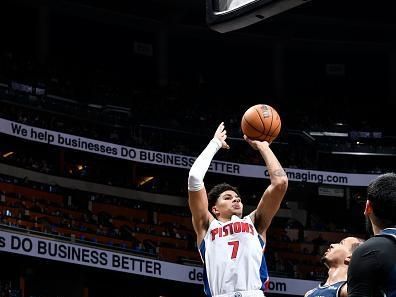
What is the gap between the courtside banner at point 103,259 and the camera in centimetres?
1573

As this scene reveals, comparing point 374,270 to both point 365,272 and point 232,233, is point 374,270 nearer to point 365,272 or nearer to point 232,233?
point 365,272

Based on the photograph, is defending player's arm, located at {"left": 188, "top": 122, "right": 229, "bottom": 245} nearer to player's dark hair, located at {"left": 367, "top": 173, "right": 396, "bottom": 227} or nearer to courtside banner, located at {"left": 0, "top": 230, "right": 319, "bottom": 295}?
player's dark hair, located at {"left": 367, "top": 173, "right": 396, "bottom": 227}

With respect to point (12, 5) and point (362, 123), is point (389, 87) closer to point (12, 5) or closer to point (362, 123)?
point (362, 123)

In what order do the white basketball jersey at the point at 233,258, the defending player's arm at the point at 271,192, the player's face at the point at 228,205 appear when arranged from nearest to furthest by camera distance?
1. the white basketball jersey at the point at 233,258
2. the defending player's arm at the point at 271,192
3. the player's face at the point at 228,205

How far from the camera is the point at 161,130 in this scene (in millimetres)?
21703

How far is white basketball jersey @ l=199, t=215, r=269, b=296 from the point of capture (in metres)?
4.62

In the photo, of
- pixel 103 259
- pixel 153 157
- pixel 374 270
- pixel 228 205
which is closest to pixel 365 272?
pixel 374 270

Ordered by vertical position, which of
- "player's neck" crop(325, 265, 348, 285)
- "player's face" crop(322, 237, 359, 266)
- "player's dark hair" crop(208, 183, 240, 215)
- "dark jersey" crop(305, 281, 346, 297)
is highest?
"player's dark hair" crop(208, 183, 240, 215)

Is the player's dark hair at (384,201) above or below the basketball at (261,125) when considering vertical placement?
below

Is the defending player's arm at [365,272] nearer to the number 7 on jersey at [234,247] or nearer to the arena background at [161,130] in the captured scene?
the number 7 on jersey at [234,247]

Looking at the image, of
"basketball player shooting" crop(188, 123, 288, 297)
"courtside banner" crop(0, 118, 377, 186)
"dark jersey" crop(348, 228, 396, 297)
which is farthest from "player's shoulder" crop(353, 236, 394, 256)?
"courtside banner" crop(0, 118, 377, 186)

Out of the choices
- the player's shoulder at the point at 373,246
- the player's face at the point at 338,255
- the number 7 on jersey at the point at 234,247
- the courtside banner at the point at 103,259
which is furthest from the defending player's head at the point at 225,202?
the courtside banner at the point at 103,259

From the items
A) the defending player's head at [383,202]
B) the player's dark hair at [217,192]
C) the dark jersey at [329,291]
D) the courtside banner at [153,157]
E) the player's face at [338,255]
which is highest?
the courtside banner at [153,157]

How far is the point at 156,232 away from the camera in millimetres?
19578
